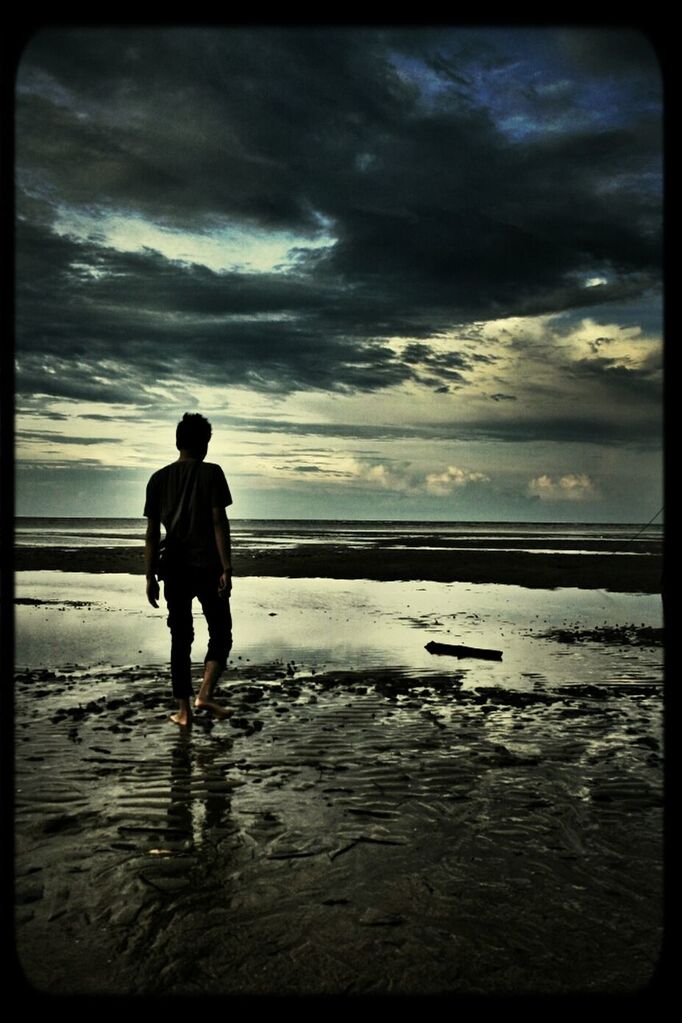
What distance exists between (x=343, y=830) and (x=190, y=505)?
11.0 feet

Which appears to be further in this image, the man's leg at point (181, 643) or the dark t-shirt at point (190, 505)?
the dark t-shirt at point (190, 505)

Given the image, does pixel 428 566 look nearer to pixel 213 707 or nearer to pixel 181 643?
pixel 213 707

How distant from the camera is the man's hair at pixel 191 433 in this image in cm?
704

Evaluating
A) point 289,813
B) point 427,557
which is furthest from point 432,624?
point 427,557

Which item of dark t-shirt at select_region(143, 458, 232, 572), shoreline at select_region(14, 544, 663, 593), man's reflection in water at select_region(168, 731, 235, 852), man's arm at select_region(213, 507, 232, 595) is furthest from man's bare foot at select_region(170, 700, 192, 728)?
shoreline at select_region(14, 544, 663, 593)

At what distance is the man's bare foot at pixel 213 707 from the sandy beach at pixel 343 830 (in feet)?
0.27

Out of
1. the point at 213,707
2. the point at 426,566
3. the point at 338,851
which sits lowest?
the point at 338,851

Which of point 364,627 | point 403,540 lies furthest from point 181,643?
point 403,540

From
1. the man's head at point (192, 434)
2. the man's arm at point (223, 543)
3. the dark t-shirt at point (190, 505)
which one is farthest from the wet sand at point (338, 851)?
the man's head at point (192, 434)

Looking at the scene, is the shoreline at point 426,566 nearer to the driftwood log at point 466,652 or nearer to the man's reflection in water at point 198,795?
the driftwood log at point 466,652

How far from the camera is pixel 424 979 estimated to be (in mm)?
2902

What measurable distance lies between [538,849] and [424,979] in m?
1.36

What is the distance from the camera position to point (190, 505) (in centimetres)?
691

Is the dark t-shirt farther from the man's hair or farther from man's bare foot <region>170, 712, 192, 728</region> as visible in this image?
man's bare foot <region>170, 712, 192, 728</region>
